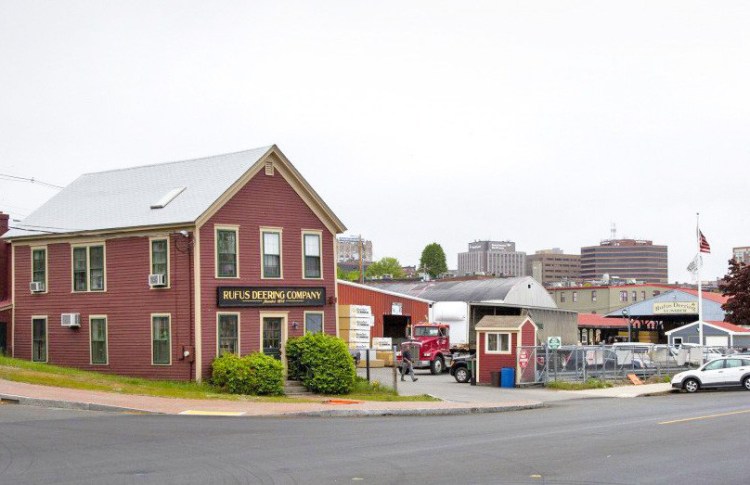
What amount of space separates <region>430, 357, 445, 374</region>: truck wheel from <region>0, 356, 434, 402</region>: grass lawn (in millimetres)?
14804

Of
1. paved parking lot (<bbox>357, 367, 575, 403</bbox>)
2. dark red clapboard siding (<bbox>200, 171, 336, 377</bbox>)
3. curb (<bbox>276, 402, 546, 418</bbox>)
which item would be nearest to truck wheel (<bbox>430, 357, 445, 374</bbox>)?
paved parking lot (<bbox>357, 367, 575, 403</bbox>)

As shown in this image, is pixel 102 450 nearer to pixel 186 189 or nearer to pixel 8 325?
pixel 186 189

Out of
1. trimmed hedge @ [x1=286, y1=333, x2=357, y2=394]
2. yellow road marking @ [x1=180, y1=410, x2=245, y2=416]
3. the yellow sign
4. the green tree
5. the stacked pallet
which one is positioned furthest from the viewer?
the yellow sign

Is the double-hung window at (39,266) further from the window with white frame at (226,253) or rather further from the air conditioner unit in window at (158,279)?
the window with white frame at (226,253)

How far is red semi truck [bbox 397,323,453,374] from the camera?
52.2 m

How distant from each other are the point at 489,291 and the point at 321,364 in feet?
137

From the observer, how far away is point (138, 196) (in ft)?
135

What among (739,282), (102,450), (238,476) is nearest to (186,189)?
(102,450)

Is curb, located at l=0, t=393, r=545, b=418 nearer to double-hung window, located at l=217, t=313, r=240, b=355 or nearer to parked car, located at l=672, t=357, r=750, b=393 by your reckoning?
double-hung window, located at l=217, t=313, r=240, b=355

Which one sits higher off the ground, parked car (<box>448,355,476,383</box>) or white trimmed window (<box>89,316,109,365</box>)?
white trimmed window (<box>89,316,109,365</box>)

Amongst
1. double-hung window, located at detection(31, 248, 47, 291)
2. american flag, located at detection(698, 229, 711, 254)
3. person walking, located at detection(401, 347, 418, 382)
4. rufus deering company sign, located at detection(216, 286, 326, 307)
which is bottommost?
person walking, located at detection(401, 347, 418, 382)

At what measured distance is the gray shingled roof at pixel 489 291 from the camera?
251 ft

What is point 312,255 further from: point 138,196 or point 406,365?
point 406,365

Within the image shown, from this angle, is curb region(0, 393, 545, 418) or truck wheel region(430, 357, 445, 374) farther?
truck wheel region(430, 357, 445, 374)
